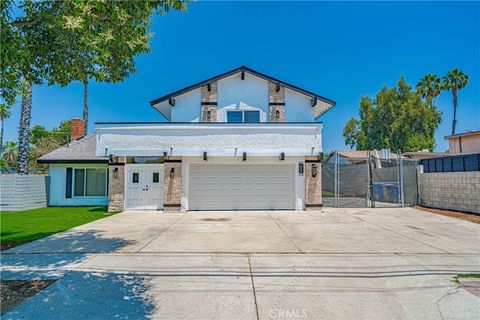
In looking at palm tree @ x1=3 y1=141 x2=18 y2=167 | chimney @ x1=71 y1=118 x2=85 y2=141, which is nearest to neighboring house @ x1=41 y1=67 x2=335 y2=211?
chimney @ x1=71 y1=118 x2=85 y2=141

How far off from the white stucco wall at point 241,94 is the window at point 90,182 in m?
7.74

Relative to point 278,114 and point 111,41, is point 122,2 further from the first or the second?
point 278,114

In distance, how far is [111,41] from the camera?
4.67 metres

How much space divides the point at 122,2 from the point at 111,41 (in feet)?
2.16

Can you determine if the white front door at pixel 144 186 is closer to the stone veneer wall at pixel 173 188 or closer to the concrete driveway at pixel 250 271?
the stone veneer wall at pixel 173 188

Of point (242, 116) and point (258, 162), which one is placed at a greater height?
point (242, 116)

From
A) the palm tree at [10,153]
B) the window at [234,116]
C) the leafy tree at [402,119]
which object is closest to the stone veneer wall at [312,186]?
the window at [234,116]

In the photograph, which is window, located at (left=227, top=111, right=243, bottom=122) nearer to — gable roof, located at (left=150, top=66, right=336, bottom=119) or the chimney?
gable roof, located at (left=150, top=66, right=336, bottom=119)

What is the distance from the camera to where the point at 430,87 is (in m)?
37.8

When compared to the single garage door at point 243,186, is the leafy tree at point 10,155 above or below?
above

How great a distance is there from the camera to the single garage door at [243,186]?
527 inches

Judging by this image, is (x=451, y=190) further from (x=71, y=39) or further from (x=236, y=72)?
(x=71, y=39)

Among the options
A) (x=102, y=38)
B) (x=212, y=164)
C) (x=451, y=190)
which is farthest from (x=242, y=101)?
(x=451, y=190)

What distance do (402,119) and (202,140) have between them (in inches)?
1229
